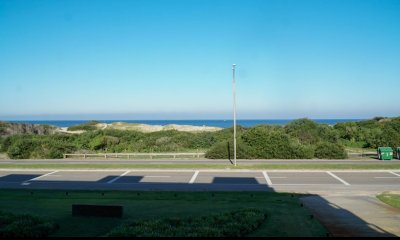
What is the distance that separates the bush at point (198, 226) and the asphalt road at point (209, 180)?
10263 mm

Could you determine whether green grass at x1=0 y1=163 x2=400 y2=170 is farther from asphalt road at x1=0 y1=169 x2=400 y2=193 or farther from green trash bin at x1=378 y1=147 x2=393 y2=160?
green trash bin at x1=378 y1=147 x2=393 y2=160

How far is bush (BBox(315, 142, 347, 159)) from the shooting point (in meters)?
34.0

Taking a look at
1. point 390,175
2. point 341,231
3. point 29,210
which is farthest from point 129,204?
point 390,175

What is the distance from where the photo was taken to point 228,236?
29.0 ft

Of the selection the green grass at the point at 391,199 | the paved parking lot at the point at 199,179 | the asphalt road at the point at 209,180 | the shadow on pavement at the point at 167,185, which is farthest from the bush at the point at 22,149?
the green grass at the point at 391,199

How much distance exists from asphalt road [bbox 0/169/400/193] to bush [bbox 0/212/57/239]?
36.6ft

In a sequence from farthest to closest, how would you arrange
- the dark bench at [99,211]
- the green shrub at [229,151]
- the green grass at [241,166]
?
the green shrub at [229,151] → the green grass at [241,166] → the dark bench at [99,211]

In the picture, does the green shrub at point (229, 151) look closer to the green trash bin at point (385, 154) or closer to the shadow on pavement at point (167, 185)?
the shadow on pavement at point (167, 185)

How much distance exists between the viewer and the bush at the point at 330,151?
34.0m

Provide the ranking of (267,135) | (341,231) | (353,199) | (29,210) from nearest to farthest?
(341,231)
(29,210)
(353,199)
(267,135)

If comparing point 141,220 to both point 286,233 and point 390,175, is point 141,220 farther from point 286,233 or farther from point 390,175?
point 390,175

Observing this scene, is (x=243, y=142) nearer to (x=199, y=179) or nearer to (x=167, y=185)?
(x=199, y=179)

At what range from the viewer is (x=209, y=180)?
77.8ft

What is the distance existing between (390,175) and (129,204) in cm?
2000
